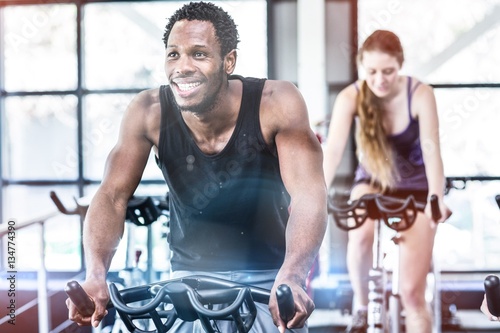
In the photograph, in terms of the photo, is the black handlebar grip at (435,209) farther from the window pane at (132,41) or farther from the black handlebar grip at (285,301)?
the black handlebar grip at (285,301)

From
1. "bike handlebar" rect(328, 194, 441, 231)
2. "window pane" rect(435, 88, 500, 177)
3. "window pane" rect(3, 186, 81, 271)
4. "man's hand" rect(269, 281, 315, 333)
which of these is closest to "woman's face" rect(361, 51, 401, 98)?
"window pane" rect(435, 88, 500, 177)

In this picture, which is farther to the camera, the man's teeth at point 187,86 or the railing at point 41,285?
the railing at point 41,285

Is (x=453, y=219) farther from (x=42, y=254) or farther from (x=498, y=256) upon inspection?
(x=42, y=254)

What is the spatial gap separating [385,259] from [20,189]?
0.85 metres

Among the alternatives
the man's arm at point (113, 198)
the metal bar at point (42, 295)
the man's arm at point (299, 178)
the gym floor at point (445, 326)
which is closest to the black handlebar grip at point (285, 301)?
the man's arm at point (299, 178)

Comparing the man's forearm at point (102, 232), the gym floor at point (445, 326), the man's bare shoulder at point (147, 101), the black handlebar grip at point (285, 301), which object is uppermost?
the man's bare shoulder at point (147, 101)

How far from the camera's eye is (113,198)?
1.00 metres

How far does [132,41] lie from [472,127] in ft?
Answer: 2.29

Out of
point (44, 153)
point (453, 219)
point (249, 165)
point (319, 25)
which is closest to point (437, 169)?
point (453, 219)

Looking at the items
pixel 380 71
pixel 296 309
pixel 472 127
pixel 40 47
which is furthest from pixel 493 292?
pixel 40 47

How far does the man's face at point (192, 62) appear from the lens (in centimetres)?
96

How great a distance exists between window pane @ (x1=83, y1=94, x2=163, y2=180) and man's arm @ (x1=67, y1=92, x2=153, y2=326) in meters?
0.25

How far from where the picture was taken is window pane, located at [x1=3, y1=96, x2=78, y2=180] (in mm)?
1356

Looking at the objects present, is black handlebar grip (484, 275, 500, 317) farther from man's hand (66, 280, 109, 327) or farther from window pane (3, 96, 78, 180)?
window pane (3, 96, 78, 180)
